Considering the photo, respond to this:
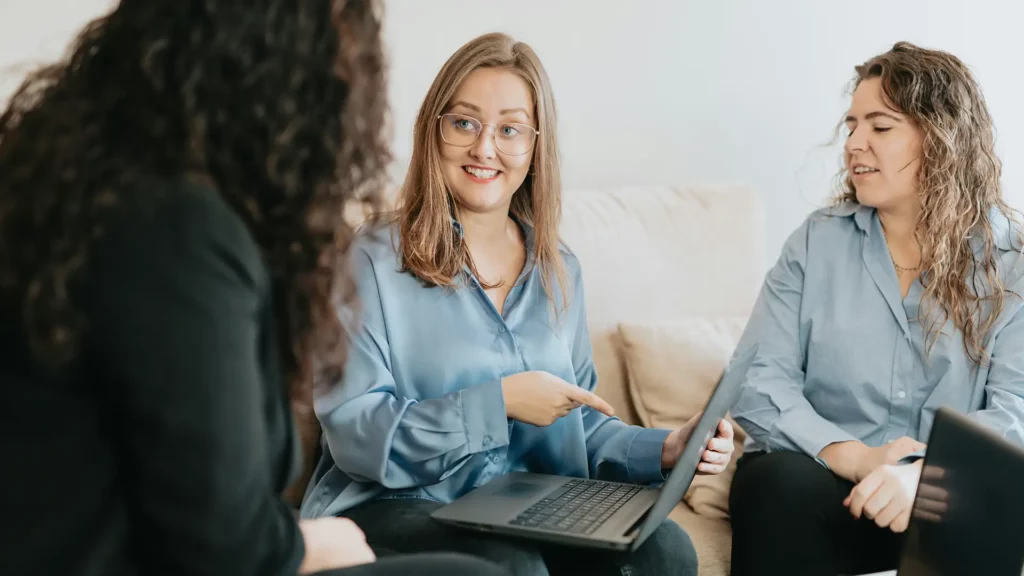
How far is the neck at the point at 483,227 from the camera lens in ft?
5.52

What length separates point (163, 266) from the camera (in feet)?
2.41

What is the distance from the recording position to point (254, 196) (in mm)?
875

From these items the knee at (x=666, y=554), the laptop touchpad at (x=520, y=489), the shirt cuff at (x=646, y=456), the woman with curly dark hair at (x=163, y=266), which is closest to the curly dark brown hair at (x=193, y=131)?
the woman with curly dark hair at (x=163, y=266)

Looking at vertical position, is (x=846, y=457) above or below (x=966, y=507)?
below

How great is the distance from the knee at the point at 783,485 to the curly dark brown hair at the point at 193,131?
0.97m

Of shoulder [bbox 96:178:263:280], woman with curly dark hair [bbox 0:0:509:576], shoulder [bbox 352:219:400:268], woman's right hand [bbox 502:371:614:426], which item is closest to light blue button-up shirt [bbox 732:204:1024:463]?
woman's right hand [bbox 502:371:614:426]

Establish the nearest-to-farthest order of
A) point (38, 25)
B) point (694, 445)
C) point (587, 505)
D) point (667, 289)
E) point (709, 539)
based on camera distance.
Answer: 1. point (694, 445)
2. point (587, 505)
3. point (709, 539)
4. point (38, 25)
5. point (667, 289)

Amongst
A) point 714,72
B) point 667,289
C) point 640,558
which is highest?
point 714,72

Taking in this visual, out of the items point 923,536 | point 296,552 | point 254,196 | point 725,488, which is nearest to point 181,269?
point 254,196

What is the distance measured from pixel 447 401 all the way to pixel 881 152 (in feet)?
3.19

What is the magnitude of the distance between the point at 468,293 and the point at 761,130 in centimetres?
128

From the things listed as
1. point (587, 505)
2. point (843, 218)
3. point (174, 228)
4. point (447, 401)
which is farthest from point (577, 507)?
point (843, 218)

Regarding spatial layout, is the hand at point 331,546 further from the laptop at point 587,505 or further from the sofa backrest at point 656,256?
the sofa backrest at point 656,256

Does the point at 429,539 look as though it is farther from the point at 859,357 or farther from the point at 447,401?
the point at 859,357
